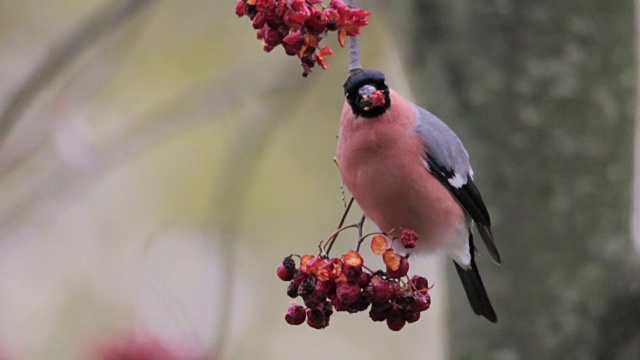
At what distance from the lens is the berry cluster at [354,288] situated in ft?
6.18

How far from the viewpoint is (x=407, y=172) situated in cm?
237

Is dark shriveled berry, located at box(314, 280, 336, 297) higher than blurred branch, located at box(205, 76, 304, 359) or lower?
higher

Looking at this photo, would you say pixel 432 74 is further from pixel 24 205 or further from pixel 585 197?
pixel 24 205

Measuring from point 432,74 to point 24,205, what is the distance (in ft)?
5.48

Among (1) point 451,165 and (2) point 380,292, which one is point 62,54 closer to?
(1) point 451,165

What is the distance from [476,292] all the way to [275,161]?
2761mm

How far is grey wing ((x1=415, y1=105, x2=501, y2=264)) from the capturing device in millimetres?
2479

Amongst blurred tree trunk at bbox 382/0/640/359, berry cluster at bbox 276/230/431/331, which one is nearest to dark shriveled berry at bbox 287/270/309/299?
berry cluster at bbox 276/230/431/331

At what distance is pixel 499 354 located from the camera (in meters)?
3.27

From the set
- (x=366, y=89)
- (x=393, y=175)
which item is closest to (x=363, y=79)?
(x=366, y=89)

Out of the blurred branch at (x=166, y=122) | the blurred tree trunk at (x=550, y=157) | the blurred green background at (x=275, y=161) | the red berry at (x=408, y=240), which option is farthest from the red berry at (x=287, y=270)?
the blurred branch at (x=166, y=122)

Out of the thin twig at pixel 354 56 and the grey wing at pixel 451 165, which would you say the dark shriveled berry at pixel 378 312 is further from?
the grey wing at pixel 451 165

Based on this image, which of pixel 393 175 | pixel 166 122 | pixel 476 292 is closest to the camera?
pixel 393 175

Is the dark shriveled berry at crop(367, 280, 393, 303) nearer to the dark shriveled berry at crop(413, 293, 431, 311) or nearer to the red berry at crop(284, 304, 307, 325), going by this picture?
the dark shriveled berry at crop(413, 293, 431, 311)
